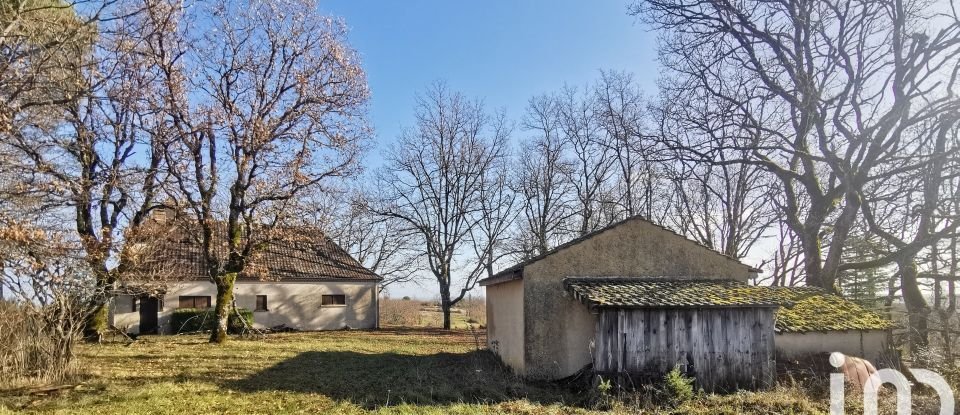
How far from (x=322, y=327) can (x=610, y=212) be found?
1856 centimetres

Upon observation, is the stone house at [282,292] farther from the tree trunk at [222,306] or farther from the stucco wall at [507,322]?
the stucco wall at [507,322]

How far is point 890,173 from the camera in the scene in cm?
1473

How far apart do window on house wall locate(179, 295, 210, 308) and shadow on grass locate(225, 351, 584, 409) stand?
42.8 ft

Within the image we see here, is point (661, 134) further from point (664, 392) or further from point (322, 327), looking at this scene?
point (322, 327)

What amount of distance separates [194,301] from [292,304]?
466cm

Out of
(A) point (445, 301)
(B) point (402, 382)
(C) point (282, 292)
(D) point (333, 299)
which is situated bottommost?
(A) point (445, 301)

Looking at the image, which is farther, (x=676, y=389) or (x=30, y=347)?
(x=30, y=347)

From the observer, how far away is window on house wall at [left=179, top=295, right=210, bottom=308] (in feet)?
90.4

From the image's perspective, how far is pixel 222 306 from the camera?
2128cm

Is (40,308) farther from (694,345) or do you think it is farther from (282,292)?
(282,292)

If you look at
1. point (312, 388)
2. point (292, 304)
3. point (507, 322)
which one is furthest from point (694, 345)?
point (292, 304)

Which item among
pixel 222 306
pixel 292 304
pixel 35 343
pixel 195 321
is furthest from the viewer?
pixel 292 304

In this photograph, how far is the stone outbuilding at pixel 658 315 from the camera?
12.0m

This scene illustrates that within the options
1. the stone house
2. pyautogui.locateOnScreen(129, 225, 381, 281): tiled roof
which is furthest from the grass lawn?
the stone house
